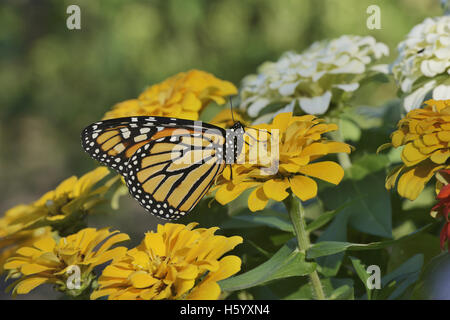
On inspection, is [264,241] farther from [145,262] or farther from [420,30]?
[420,30]

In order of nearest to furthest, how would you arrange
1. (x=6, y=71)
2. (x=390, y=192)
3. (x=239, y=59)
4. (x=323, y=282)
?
(x=323, y=282) → (x=390, y=192) → (x=239, y=59) → (x=6, y=71)

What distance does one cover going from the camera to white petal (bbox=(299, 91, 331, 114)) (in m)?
0.78

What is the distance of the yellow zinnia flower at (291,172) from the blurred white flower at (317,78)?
186 mm

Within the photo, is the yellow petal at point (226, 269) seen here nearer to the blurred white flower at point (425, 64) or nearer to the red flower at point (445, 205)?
the red flower at point (445, 205)

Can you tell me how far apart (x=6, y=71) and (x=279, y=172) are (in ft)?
8.63

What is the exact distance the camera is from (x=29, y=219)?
0.83 meters

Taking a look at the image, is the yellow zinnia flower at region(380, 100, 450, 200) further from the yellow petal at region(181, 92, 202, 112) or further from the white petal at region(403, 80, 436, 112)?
the yellow petal at region(181, 92, 202, 112)

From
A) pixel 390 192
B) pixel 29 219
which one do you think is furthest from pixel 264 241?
pixel 29 219

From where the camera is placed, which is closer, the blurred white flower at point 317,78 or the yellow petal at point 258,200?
the yellow petal at point 258,200

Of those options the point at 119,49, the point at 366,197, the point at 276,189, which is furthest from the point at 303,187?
the point at 119,49

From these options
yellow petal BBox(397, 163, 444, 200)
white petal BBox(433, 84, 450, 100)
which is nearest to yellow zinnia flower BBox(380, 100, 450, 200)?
yellow petal BBox(397, 163, 444, 200)

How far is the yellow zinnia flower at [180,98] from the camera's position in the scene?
84 centimetres

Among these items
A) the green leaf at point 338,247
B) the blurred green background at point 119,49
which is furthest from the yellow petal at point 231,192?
the blurred green background at point 119,49

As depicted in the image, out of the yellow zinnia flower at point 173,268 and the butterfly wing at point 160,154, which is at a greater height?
the butterfly wing at point 160,154
